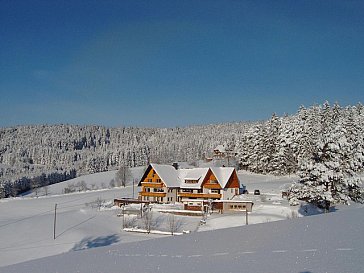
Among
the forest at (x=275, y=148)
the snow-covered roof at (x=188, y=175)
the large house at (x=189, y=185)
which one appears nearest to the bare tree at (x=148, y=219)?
the large house at (x=189, y=185)

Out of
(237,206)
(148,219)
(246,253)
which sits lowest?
(148,219)

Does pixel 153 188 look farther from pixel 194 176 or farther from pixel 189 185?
pixel 194 176

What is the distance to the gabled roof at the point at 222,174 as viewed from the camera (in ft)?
164

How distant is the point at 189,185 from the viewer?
2051 inches

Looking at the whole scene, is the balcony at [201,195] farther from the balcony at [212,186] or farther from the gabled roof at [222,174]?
the gabled roof at [222,174]

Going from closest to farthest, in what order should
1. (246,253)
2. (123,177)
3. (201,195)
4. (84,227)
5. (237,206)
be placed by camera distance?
(246,253) < (84,227) < (237,206) < (201,195) < (123,177)

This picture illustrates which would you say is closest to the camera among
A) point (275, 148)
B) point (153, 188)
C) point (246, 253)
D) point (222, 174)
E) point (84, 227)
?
point (246, 253)

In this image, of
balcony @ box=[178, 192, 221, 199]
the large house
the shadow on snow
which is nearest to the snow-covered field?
the shadow on snow

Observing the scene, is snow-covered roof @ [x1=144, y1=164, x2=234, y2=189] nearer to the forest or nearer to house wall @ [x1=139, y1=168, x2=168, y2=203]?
house wall @ [x1=139, y1=168, x2=168, y2=203]

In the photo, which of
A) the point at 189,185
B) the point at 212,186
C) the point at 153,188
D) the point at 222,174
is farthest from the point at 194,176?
the point at 153,188

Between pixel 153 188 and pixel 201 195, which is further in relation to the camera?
pixel 153 188

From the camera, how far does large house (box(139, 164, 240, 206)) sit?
165 feet

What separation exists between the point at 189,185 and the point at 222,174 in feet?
16.5

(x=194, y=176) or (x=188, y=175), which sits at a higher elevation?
(x=188, y=175)
